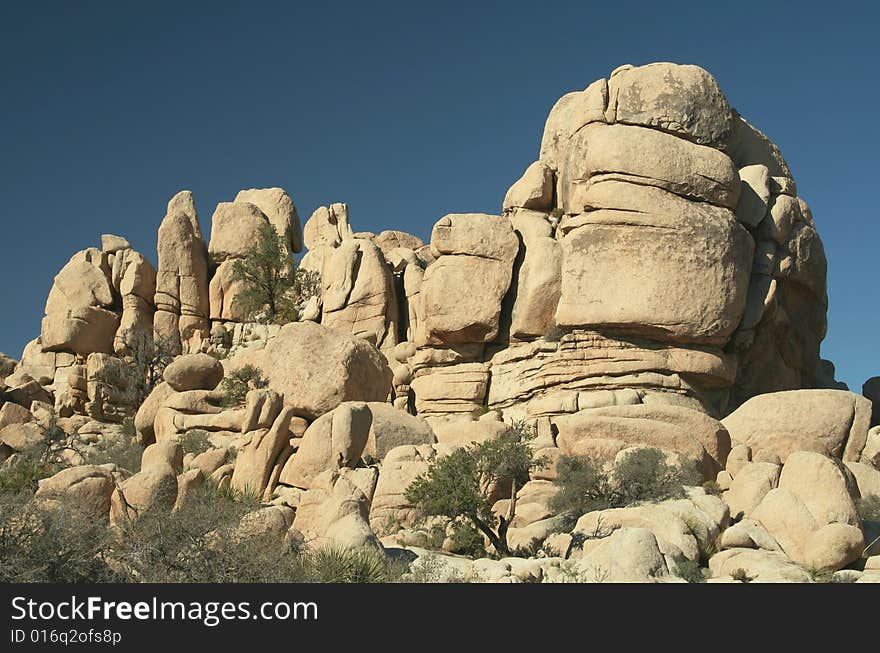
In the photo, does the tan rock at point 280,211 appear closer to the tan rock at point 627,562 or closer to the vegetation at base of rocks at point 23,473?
the vegetation at base of rocks at point 23,473

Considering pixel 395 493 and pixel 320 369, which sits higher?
pixel 320 369

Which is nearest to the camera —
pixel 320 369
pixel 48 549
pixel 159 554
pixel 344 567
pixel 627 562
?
pixel 48 549

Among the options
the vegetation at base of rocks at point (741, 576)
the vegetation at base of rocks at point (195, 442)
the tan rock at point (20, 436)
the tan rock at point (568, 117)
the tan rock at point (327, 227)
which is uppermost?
the tan rock at point (327, 227)

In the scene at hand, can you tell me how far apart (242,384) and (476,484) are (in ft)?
38.9

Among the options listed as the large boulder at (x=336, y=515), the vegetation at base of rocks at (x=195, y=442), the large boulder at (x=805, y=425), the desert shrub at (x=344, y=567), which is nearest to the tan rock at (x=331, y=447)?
the large boulder at (x=336, y=515)

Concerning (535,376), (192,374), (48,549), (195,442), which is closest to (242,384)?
(192,374)

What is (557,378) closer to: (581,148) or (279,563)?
(581,148)

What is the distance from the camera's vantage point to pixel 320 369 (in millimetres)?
31938

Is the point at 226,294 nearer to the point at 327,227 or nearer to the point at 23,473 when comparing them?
the point at 327,227

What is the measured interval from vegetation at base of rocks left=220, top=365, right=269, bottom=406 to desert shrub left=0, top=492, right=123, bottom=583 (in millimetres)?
15761

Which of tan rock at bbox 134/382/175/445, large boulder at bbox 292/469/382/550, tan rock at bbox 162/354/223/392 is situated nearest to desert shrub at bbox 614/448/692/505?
large boulder at bbox 292/469/382/550

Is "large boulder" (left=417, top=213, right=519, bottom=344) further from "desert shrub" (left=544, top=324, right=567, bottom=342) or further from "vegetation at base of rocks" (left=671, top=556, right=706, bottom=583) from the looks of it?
"vegetation at base of rocks" (left=671, top=556, right=706, bottom=583)

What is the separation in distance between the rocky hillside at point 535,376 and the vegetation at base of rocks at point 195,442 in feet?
0.26

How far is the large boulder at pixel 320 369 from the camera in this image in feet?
103
